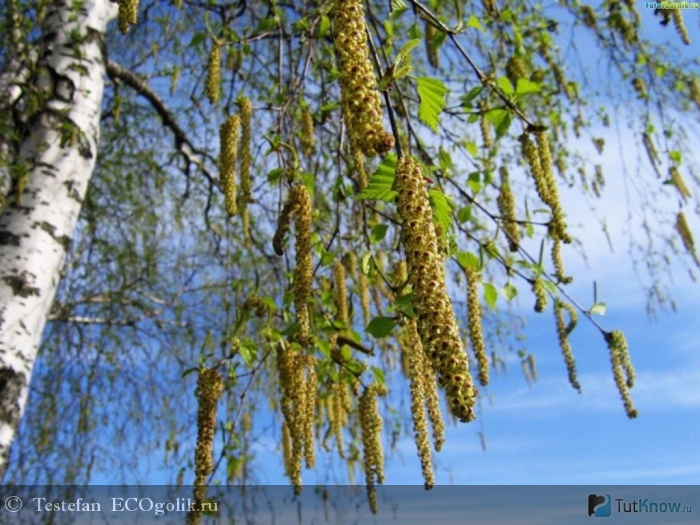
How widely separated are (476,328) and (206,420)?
2.26 feet

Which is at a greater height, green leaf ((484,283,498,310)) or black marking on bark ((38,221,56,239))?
black marking on bark ((38,221,56,239))

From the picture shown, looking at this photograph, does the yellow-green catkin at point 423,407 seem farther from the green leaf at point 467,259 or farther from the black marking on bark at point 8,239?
the black marking on bark at point 8,239

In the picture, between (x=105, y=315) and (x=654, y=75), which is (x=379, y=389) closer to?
(x=654, y=75)

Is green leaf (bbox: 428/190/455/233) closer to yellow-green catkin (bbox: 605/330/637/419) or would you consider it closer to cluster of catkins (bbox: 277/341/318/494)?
cluster of catkins (bbox: 277/341/318/494)

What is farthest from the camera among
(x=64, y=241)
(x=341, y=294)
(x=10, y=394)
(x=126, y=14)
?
(x=64, y=241)

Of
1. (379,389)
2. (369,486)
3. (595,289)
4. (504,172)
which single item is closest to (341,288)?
(379,389)

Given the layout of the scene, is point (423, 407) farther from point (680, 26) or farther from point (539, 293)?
point (680, 26)

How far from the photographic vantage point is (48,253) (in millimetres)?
2420

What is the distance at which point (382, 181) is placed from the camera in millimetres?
1003

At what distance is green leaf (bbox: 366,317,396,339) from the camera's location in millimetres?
1400

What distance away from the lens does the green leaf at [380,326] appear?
1.40 metres

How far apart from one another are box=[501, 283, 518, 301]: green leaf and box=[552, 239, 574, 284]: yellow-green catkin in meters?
0.17

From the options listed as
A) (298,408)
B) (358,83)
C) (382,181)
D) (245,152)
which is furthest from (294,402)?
(358,83)

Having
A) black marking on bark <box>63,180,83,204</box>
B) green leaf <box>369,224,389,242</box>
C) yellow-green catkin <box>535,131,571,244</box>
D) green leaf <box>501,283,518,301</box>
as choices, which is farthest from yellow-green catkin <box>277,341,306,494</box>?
black marking on bark <box>63,180,83,204</box>
